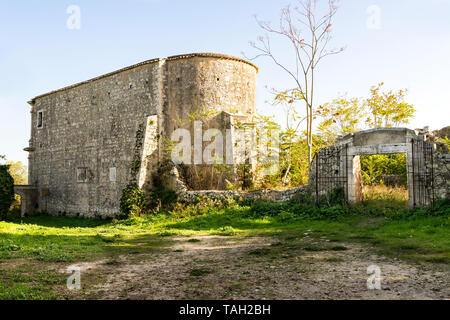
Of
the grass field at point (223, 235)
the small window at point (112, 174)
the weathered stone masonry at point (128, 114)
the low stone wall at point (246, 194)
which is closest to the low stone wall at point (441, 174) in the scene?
the grass field at point (223, 235)

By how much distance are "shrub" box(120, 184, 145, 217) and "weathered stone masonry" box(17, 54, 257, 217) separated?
0.48 metres

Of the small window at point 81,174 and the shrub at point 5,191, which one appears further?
the shrub at point 5,191

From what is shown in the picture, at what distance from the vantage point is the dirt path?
4.40m

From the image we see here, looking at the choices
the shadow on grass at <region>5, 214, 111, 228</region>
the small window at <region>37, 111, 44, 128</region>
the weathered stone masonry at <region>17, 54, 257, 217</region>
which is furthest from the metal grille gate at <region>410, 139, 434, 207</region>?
the small window at <region>37, 111, 44, 128</region>

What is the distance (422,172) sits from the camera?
35.1ft

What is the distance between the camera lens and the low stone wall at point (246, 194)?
526 inches

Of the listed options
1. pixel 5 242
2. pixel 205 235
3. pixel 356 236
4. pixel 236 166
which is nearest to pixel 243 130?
pixel 236 166

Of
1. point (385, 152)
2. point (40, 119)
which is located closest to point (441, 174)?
point (385, 152)

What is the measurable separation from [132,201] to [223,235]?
679 centimetres

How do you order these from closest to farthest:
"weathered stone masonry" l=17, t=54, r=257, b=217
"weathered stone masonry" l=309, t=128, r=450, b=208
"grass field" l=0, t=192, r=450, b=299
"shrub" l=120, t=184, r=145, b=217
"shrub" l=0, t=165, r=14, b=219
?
"grass field" l=0, t=192, r=450, b=299 < "weathered stone masonry" l=309, t=128, r=450, b=208 < "shrub" l=120, t=184, r=145, b=217 < "weathered stone masonry" l=17, t=54, r=257, b=217 < "shrub" l=0, t=165, r=14, b=219

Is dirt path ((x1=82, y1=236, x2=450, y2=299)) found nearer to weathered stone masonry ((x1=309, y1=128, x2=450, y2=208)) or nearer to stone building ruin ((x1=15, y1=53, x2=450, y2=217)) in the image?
weathered stone masonry ((x1=309, y1=128, x2=450, y2=208))

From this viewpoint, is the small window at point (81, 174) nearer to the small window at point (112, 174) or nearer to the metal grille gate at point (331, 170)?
the small window at point (112, 174)

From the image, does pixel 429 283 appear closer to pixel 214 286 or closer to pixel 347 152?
pixel 214 286

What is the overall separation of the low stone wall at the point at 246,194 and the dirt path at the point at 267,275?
5.65 metres
